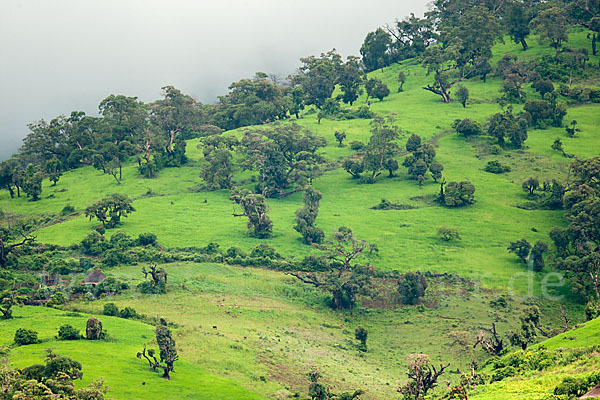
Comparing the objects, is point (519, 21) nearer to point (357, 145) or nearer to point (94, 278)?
point (357, 145)

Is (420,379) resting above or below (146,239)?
below

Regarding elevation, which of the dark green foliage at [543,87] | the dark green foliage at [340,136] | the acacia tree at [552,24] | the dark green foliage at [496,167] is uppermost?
the acacia tree at [552,24]

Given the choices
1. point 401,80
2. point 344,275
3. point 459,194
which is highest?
point 401,80

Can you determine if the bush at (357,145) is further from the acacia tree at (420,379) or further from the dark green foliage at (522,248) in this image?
the acacia tree at (420,379)

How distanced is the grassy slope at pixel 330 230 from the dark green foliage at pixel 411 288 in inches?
79.1

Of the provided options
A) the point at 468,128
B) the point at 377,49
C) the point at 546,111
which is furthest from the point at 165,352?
the point at 377,49

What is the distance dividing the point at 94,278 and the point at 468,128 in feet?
246

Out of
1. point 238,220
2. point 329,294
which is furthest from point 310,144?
point 329,294

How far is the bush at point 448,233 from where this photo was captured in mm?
73125

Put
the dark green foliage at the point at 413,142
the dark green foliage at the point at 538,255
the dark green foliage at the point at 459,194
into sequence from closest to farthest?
the dark green foliage at the point at 538,255 < the dark green foliage at the point at 459,194 < the dark green foliage at the point at 413,142

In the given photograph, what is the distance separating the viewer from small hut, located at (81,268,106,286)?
59031 millimetres

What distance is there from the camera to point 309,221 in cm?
7569

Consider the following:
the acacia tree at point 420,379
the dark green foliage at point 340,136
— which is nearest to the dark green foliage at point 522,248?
the acacia tree at point 420,379

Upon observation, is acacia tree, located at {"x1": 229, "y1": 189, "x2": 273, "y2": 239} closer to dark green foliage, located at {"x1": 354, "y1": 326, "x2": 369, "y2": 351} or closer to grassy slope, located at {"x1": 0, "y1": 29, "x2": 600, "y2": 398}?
grassy slope, located at {"x1": 0, "y1": 29, "x2": 600, "y2": 398}
